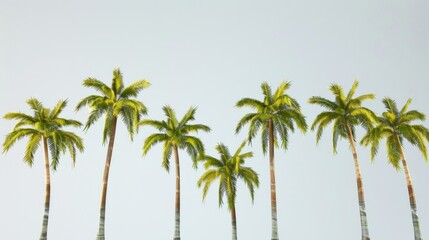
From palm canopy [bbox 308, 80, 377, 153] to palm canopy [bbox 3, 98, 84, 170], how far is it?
26.9m

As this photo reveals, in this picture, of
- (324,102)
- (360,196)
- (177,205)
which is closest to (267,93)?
(324,102)

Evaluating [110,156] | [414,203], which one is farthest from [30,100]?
[414,203]

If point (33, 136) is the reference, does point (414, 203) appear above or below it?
below

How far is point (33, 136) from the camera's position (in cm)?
4581

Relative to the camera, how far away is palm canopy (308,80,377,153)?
4756cm

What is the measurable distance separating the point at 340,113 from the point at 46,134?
32.3m

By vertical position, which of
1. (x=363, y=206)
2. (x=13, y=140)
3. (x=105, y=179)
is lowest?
(x=363, y=206)

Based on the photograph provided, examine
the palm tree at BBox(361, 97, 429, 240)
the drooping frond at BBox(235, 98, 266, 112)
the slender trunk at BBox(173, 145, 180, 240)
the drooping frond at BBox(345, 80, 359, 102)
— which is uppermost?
the drooping frond at BBox(345, 80, 359, 102)

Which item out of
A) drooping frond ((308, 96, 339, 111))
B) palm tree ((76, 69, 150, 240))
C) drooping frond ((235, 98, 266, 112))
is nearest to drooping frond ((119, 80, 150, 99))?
palm tree ((76, 69, 150, 240))

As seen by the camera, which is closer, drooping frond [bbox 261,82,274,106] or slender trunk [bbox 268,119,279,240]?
slender trunk [bbox 268,119,279,240]

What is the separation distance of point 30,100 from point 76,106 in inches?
234

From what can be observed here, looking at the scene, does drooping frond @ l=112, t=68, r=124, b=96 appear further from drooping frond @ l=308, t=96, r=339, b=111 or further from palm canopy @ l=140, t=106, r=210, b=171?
drooping frond @ l=308, t=96, r=339, b=111

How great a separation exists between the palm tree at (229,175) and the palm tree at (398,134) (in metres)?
14.3

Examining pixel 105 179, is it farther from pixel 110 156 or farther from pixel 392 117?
pixel 392 117
